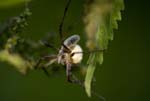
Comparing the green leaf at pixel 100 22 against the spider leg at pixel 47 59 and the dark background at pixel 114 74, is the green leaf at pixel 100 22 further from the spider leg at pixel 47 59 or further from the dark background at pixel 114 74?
the dark background at pixel 114 74

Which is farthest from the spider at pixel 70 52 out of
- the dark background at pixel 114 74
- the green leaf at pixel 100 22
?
the dark background at pixel 114 74

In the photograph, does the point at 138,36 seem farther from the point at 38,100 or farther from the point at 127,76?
the point at 38,100

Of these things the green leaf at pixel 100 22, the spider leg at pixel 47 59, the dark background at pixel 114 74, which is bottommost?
the dark background at pixel 114 74

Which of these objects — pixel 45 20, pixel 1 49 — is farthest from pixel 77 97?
pixel 1 49

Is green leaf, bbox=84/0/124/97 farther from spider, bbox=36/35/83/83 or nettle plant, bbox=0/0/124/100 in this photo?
spider, bbox=36/35/83/83

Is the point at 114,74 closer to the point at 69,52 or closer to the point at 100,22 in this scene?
the point at 69,52

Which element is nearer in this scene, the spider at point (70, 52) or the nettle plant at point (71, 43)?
the nettle plant at point (71, 43)

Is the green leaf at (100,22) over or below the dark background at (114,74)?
over

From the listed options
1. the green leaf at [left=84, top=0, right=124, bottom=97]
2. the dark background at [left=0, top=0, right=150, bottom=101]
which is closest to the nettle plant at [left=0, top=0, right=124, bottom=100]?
the green leaf at [left=84, top=0, right=124, bottom=97]
